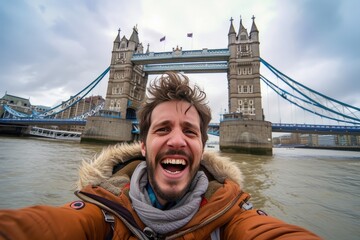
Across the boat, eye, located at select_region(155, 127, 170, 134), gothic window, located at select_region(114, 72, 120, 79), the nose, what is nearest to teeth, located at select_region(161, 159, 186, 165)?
the nose

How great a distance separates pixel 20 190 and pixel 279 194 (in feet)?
15.8

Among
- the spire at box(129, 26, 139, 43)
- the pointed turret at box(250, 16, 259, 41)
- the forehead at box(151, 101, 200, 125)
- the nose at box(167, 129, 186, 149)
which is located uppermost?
the spire at box(129, 26, 139, 43)

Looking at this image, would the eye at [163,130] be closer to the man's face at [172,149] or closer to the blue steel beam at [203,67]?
the man's face at [172,149]

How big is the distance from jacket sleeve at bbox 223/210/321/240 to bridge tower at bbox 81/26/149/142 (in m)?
23.4

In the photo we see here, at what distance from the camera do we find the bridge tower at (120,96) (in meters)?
22.6

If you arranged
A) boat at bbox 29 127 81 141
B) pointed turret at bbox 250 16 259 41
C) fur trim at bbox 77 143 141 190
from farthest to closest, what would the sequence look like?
boat at bbox 29 127 81 141, pointed turret at bbox 250 16 259 41, fur trim at bbox 77 143 141 190

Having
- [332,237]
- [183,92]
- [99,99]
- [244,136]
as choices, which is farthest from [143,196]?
[99,99]

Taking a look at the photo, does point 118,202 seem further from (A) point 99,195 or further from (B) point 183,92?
(B) point 183,92

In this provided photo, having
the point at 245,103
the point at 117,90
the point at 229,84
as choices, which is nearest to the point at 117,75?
the point at 117,90

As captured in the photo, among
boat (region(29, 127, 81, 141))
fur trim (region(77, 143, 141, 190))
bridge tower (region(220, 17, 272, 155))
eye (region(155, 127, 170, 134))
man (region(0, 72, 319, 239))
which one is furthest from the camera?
boat (region(29, 127, 81, 141))

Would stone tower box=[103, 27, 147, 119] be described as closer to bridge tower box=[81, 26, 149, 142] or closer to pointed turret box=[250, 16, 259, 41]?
bridge tower box=[81, 26, 149, 142]

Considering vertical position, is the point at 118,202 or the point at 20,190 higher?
the point at 118,202

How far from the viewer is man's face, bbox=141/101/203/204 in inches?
48.5

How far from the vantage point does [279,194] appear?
3.53m
